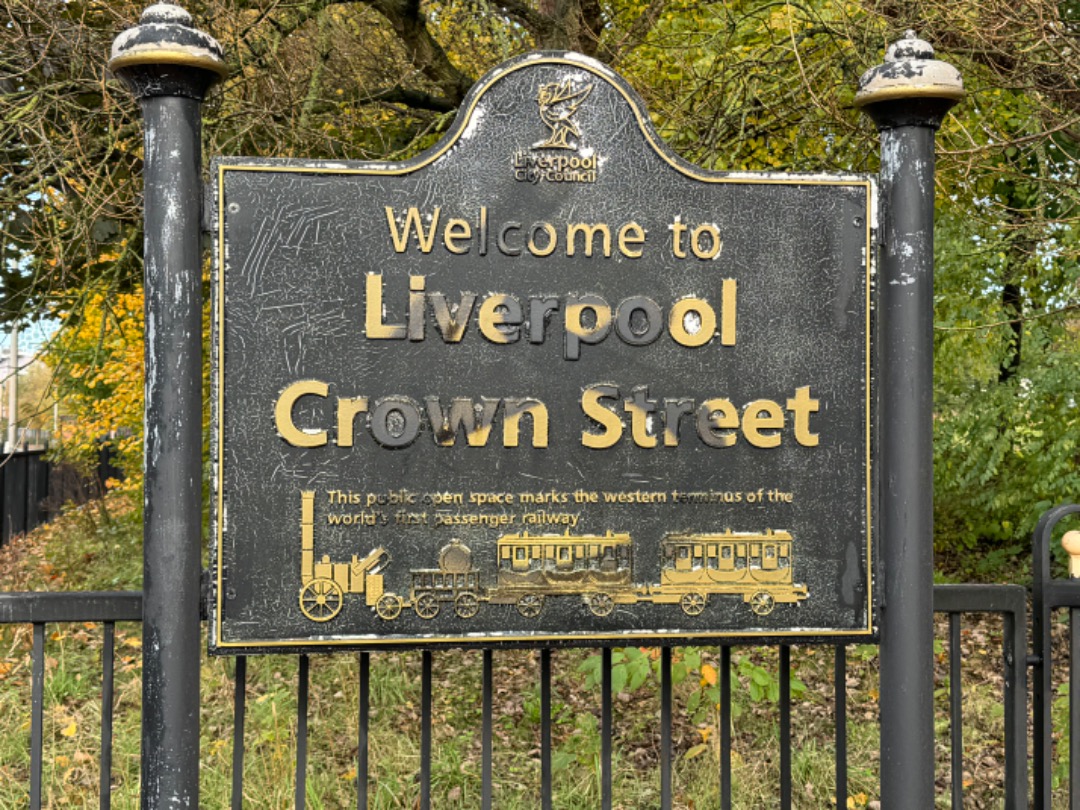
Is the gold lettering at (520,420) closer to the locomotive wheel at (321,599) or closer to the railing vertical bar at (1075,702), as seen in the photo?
the locomotive wheel at (321,599)

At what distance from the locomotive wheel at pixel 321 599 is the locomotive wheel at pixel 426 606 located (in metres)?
0.19

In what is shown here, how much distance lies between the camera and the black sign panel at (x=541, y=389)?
244 centimetres

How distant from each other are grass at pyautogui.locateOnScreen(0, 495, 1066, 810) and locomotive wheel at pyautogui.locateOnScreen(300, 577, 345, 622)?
102 inches

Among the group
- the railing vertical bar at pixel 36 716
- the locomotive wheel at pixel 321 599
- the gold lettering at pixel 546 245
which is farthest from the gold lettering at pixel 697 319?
the railing vertical bar at pixel 36 716

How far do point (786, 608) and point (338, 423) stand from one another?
1219 mm

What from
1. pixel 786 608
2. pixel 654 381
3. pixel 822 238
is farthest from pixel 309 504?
pixel 822 238

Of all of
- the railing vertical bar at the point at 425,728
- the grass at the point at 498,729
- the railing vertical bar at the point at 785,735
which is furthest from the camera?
the grass at the point at 498,729

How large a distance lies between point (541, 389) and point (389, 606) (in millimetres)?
650

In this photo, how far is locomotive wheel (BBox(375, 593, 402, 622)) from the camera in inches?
95.9

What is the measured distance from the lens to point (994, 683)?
7160 mm

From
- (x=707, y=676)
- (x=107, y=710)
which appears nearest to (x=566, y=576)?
(x=107, y=710)

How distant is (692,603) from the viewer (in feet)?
8.22

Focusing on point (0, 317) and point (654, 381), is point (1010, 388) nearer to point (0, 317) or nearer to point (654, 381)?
point (654, 381)

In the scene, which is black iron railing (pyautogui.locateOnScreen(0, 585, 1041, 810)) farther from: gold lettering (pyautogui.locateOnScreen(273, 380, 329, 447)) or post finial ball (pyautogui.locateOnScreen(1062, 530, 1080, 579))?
gold lettering (pyautogui.locateOnScreen(273, 380, 329, 447))
